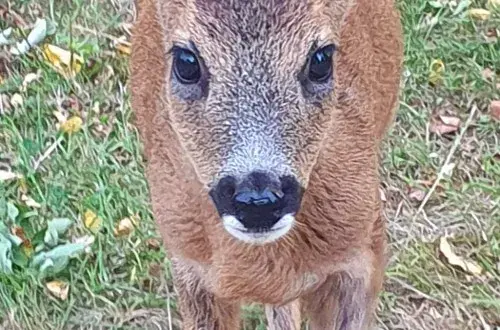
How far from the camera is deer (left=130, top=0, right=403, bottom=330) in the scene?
255 centimetres

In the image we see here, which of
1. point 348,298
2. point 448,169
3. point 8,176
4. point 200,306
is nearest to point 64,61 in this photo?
point 8,176

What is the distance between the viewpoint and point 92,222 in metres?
4.45

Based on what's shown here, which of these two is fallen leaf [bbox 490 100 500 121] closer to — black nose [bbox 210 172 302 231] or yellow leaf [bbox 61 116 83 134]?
yellow leaf [bbox 61 116 83 134]

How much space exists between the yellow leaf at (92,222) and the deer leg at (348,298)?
3.91ft

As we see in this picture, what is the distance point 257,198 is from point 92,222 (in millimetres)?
2068

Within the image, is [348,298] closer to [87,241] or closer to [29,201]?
[87,241]

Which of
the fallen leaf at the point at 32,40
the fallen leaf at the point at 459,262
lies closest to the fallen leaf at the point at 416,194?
the fallen leaf at the point at 459,262

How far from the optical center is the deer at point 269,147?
255 centimetres

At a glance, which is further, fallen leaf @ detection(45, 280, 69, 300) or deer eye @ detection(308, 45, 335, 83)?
fallen leaf @ detection(45, 280, 69, 300)

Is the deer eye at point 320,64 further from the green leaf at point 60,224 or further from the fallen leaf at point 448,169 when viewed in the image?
the fallen leaf at point 448,169

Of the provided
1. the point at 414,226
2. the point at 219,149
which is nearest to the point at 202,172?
the point at 219,149

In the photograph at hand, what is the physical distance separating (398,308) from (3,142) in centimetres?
169

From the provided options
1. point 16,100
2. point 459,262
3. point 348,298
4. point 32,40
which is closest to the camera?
point 348,298

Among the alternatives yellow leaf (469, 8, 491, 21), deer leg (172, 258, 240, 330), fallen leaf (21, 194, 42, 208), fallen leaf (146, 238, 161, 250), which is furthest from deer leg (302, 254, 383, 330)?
yellow leaf (469, 8, 491, 21)
